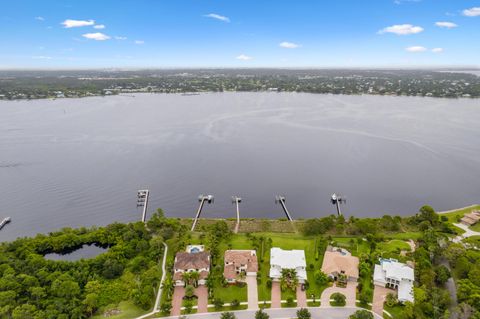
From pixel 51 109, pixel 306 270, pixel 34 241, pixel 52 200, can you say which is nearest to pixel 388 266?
pixel 306 270

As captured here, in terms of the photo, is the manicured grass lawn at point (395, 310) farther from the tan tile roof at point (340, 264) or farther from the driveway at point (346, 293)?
the tan tile roof at point (340, 264)

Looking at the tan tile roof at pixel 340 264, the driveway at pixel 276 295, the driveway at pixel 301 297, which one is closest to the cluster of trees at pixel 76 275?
the driveway at pixel 276 295

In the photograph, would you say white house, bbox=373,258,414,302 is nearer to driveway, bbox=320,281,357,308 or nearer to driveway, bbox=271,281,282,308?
driveway, bbox=320,281,357,308

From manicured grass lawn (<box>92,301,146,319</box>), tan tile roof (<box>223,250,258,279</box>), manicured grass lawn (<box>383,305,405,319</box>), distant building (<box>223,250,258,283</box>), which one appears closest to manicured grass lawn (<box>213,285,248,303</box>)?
distant building (<box>223,250,258,283</box>)

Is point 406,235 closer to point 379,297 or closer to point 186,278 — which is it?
point 379,297

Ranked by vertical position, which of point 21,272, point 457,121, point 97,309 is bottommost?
point 97,309

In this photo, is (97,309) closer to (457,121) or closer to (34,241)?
(34,241)
